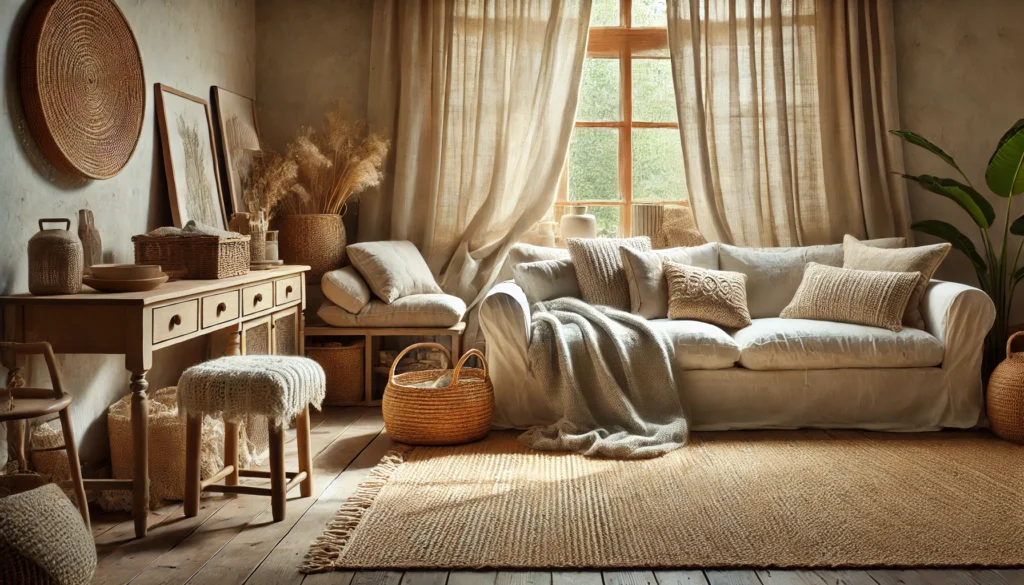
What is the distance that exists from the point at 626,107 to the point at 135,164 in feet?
9.07

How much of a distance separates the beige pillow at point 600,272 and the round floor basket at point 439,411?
0.88 meters

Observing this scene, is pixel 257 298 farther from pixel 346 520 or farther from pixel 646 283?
pixel 646 283

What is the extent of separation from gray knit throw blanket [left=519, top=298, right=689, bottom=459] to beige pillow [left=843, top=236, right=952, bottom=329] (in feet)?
3.89

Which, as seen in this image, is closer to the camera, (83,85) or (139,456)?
(139,456)

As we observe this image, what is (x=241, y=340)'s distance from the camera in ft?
10.7

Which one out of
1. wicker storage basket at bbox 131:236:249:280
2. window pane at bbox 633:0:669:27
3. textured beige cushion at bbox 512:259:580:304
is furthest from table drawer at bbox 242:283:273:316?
window pane at bbox 633:0:669:27

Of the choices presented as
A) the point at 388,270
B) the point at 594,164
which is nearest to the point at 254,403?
the point at 388,270

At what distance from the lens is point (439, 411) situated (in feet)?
11.6

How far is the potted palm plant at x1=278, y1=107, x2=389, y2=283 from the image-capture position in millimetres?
4523

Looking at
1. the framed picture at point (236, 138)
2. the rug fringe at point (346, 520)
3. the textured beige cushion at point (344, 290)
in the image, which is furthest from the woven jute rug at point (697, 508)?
the framed picture at point (236, 138)

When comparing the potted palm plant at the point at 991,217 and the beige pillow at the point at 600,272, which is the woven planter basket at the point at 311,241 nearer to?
the beige pillow at the point at 600,272

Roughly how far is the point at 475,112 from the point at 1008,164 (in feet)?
8.93

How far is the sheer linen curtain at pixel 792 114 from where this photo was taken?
15.8ft

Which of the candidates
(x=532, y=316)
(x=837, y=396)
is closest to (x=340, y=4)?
(x=532, y=316)
